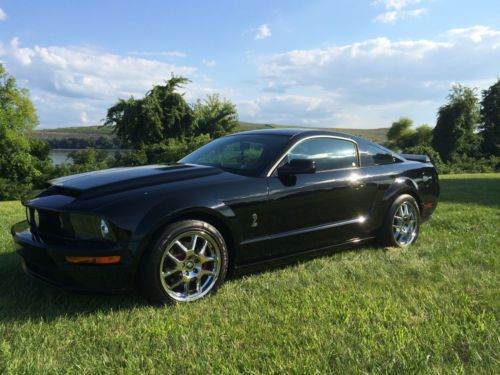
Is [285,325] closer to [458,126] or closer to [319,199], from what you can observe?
[319,199]

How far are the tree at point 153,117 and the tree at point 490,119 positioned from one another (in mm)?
32992

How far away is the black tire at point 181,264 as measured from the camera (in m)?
2.93

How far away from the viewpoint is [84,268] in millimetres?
2797

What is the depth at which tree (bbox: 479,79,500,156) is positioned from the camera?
149 feet

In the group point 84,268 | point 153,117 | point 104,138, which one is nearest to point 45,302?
point 84,268

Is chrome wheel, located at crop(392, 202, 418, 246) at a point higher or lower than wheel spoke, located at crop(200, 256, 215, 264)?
lower

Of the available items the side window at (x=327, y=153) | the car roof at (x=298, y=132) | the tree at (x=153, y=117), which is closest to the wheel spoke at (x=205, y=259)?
the side window at (x=327, y=153)

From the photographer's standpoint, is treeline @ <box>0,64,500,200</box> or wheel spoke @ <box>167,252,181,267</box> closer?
wheel spoke @ <box>167,252,181,267</box>

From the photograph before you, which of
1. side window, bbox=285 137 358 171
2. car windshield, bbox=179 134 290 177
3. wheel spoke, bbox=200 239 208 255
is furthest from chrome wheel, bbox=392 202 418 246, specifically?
wheel spoke, bbox=200 239 208 255

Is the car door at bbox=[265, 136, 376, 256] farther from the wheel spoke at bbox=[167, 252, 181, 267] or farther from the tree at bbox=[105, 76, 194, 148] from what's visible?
the tree at bbox=[105, 76, 194, 148]

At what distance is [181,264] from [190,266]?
0.08 metres

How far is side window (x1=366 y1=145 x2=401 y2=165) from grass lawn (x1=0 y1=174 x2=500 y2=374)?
3.92ft

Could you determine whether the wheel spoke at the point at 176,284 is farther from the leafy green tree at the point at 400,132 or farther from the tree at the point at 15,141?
the leafy green tree at the point at 400,132

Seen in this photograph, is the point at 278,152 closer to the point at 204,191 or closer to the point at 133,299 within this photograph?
the point at 204,191
